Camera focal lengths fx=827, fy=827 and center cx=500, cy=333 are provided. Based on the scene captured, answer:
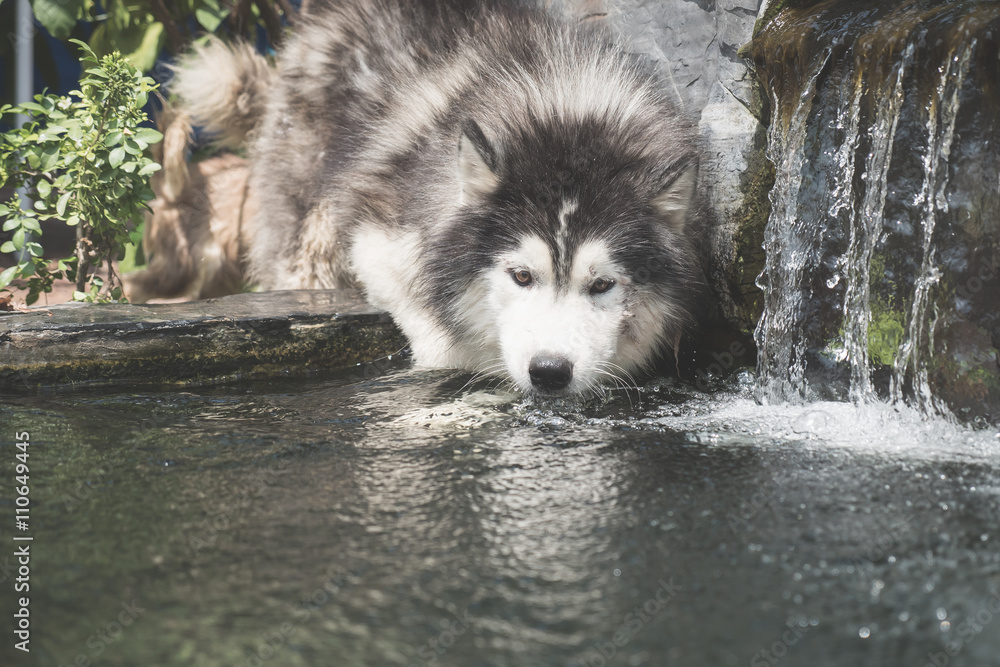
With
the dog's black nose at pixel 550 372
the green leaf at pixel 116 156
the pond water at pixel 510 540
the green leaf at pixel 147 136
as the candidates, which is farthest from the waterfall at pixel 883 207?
the green leaf at pixel 116 156

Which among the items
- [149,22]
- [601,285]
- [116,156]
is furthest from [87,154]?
[601,285]

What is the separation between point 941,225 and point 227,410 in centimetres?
250

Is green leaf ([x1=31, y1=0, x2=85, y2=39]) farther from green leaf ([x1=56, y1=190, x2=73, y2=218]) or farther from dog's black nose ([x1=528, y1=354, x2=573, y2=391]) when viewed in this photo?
dog's black nose ([x1=528, y1=354, x2=573, y2=391])

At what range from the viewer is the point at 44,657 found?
4.50ft

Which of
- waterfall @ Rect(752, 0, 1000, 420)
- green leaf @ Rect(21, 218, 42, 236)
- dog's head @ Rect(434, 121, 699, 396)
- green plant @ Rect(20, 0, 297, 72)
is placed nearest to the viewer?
waterfall @ Rect(752, 0, 1000, 420)

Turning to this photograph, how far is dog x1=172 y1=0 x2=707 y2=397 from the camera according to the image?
307 centimetres

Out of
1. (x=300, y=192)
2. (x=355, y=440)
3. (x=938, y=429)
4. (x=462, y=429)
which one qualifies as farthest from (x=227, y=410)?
(x=938, y=429)

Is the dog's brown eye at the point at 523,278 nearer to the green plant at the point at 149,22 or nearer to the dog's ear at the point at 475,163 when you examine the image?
the dog's ear at the point at 475,163

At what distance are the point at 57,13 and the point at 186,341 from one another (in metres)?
3.33

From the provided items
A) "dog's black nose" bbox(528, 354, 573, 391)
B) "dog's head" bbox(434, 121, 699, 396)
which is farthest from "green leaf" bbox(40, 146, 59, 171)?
"dog's black nose" bbox(528, 354, 573, 391)

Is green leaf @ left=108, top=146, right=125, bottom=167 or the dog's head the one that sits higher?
green leaf @ left=108, top=146, right=125, bottom=167

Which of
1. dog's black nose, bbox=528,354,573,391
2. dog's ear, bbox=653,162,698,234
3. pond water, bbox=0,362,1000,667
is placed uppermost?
dog's ear, bbox=653,162,698,234

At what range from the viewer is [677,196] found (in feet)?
10.4

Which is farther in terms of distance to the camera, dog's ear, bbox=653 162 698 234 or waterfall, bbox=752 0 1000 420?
dog's ear, bbox=653 162 698 234
